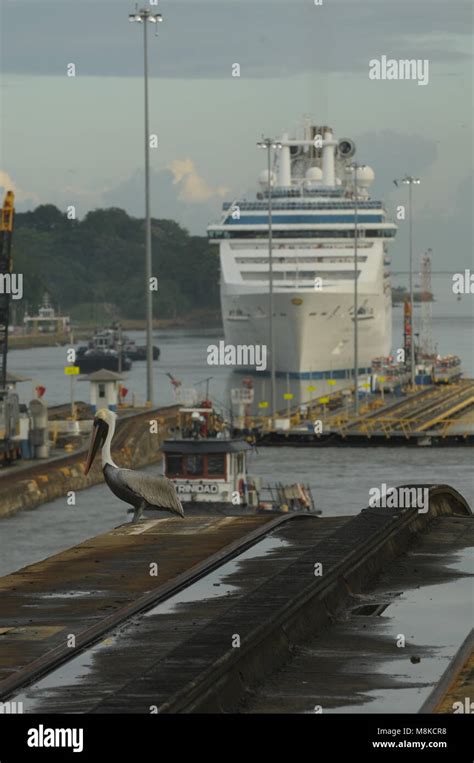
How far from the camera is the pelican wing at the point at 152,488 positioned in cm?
2081

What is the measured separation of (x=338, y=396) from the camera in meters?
110

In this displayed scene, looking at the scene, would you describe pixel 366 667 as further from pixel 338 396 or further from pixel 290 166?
pixel 290 166

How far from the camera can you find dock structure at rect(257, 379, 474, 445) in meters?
81.6

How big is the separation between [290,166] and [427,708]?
13436 centimetres

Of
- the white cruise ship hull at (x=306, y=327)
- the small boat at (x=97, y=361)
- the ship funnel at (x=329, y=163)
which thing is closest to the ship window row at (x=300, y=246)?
the white cruise ship hull at (x=306, y=327)

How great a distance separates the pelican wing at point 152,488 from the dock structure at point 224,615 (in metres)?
0.79

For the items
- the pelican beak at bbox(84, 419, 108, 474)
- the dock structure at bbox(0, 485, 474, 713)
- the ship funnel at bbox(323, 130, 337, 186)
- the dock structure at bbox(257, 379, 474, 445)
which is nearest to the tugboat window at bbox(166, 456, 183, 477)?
the dock structure at bbox(0, 485, 474, 713)

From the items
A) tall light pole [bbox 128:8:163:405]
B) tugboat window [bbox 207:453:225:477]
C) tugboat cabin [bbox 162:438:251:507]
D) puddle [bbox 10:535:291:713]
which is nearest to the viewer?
puddle [bbox 10:535:291:713]

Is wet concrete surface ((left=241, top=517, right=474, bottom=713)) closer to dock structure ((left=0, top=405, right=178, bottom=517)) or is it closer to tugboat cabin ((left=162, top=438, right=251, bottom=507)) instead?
tugboat cabin ((left=162, top=438, right=251, bottom=507))

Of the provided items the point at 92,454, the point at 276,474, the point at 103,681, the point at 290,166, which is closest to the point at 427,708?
the point at 103,681

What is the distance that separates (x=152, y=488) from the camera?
21328mm

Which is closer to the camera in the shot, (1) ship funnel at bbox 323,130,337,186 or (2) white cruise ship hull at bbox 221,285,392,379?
(2) white cruise ship hull at bbox 221,285,392,379

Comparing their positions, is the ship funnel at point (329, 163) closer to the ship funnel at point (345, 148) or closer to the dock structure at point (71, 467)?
the ship funnel at point (345, 148)
